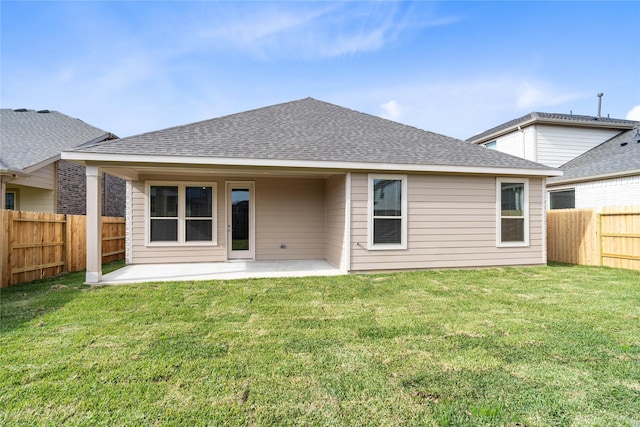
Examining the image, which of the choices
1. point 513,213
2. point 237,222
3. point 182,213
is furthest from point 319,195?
point 513,213

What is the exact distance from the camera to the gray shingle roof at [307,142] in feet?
20.4

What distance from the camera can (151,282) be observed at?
5.80 m

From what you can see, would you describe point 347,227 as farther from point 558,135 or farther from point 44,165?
point 558,135

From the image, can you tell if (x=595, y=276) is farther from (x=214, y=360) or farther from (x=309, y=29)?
(x=309, y=29)

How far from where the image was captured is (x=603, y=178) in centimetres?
937

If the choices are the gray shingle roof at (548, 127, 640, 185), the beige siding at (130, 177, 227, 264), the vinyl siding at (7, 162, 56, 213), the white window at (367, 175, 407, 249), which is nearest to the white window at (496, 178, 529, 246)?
the white window at (367, 175, 407, 249)

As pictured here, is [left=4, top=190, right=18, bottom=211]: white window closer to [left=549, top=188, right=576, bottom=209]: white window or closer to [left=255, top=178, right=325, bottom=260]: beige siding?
[left=255, top=178, right=325, bottom=260]: beige siding

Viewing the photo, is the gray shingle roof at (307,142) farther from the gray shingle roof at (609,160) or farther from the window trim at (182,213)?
the gray shingle roof at (609,160)

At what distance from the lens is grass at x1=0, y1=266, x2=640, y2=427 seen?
1.99 meters

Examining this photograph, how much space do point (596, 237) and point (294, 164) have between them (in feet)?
25.2

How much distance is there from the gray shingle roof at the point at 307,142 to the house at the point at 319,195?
0.09 ft

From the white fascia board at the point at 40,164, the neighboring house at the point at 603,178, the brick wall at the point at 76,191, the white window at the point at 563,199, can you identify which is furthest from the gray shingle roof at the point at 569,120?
the white fascia board at the point at 40,164

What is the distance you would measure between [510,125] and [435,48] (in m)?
4.86

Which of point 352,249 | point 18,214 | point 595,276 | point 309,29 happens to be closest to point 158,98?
point 309,29
